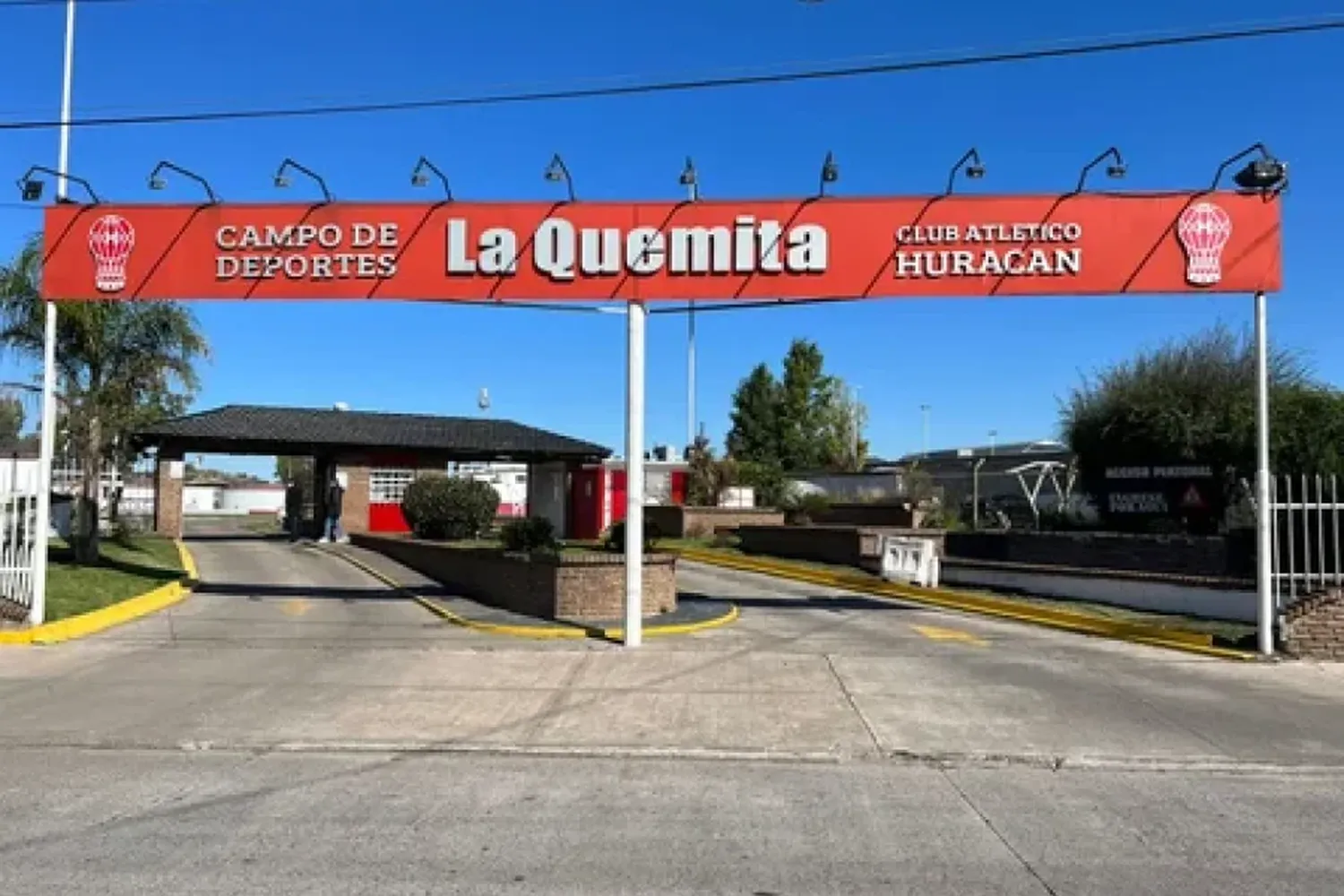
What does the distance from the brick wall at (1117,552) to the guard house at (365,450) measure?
1806cm

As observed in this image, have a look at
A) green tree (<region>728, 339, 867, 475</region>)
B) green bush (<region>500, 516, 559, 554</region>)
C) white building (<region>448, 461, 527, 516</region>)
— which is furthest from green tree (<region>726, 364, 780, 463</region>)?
green bush (<region>500, 516, 559, 554</region>)

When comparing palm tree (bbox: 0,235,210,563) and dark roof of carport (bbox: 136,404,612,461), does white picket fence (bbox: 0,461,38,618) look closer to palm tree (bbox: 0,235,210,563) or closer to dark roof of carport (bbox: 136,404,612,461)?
palm tree (bbox: 0,235,210,563)

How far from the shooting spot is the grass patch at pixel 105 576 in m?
16.3

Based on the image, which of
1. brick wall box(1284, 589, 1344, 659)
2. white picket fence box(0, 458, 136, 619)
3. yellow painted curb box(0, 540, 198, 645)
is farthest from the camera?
white picket fence box(0, 458, 136, 619)

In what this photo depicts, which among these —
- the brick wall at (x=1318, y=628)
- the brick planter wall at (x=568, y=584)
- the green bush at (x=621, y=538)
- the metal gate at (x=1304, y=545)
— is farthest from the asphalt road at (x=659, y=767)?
the green bush at (x=621, y=538)

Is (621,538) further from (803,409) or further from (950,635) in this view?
(803,409)

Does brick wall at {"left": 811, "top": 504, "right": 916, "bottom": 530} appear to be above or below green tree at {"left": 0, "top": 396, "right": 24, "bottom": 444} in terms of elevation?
below

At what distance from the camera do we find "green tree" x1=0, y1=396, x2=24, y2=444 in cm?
3456

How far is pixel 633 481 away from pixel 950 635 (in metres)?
4.85

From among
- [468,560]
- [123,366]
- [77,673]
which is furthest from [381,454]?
[77,673]

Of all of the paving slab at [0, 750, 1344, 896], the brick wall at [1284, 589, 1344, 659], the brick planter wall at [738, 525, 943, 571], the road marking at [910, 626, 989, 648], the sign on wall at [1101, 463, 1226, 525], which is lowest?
the paving slab at [0, 750, 1344, 896]

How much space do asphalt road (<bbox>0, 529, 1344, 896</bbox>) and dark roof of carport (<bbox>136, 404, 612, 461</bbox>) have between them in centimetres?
2033

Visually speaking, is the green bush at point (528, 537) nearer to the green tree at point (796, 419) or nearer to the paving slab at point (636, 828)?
the paving slab at point (636, 828)

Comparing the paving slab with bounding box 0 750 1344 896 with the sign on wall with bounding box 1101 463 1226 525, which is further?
the sign on wall with bounding box 1101 463 1226 525
